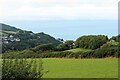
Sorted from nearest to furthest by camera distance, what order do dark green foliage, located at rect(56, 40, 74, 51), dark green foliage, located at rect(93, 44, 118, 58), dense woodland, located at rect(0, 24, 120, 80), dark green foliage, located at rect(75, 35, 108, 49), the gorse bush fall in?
the gorse bush
dense woodland, located at rect(0, 24, 120, 80)
dark green foliage, located at rect(93, 44, 118, 58)
dark green foliage, located at rect(75, 35, 108, 49)
dark green foliage, located at rect(56, 40, 74, 51)

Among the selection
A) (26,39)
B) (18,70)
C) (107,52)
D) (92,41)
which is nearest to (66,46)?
(92,41)

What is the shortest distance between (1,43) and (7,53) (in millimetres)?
Answer: 632

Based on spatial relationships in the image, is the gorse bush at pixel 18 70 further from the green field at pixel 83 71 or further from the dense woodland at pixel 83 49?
the dense woodland at pixel 83 49

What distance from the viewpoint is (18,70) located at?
1186cm


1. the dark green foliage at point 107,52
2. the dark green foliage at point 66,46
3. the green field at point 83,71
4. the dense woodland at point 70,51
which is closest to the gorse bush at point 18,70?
the dense woodland at point 70,51

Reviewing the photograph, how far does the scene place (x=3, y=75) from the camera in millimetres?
11367

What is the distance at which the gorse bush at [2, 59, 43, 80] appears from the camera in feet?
37.8

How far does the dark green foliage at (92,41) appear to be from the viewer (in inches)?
1372

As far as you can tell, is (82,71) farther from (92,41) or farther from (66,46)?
(66,46)

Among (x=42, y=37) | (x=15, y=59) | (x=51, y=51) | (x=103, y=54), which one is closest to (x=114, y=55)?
(x=103, y=54)

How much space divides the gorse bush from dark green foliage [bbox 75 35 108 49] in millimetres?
22250

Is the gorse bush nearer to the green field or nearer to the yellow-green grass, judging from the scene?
the yellow-green grass

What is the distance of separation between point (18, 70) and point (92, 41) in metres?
25.0

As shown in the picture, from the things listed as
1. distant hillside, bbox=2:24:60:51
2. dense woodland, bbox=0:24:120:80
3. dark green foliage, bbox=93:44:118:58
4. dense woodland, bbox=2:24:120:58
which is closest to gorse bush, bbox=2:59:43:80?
dense woodland, bbox=0:24:120:80
